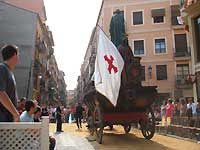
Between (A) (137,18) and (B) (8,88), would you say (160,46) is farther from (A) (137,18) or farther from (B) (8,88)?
(B) (8,88)

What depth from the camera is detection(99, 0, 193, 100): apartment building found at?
140 ft

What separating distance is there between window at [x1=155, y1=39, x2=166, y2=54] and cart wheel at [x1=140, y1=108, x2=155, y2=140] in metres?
31.3

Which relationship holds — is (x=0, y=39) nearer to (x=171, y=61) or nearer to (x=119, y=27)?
(x=171, y=61)

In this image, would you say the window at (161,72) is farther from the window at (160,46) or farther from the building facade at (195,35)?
the building facade at (195,35)

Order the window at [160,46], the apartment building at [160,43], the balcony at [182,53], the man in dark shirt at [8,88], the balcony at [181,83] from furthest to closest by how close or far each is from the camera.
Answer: the window at [160,46], the apartment building at [160,43], the balcony at [182,53], the balcony at [181,83], the man in dark shirt at [8,88]

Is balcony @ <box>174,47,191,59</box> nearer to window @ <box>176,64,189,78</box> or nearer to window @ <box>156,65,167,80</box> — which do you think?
window @ <box>176,64,189,78</box>

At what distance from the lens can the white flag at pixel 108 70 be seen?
11.6 metres

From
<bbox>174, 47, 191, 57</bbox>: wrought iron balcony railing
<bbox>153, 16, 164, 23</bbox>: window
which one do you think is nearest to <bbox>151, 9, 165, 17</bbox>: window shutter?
<bbox>153, 16, 164, 23</bbox>: window

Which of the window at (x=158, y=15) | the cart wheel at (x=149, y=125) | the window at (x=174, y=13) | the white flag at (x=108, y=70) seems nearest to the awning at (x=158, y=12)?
the window at (x=158, y=15)

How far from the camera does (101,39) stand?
1269 centimetres

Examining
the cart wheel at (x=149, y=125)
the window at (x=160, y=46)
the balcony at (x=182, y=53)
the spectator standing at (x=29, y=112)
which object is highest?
the window at (x=160, y=46)

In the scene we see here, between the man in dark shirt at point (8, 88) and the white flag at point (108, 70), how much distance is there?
22.9 ft

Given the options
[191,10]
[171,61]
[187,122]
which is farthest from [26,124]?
[171,61]

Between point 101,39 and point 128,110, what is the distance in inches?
107
